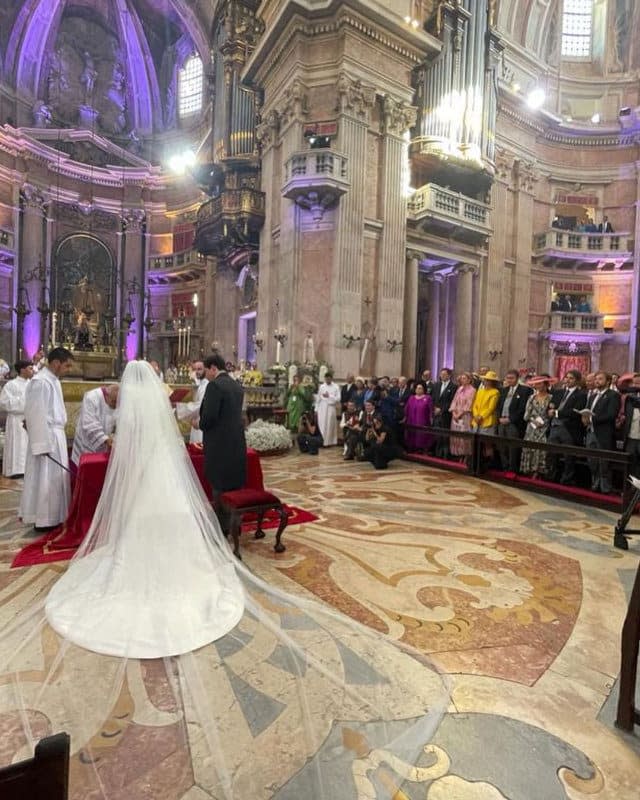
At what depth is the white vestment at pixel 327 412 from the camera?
12391 millimetres

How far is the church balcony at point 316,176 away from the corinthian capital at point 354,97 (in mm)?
1811

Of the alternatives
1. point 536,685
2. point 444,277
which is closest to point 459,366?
point 444,277

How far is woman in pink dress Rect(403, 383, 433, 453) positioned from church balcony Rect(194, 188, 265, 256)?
982cm

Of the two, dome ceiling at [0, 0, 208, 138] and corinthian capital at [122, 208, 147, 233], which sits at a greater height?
dome ceiling at [0, 0, 208, 138]

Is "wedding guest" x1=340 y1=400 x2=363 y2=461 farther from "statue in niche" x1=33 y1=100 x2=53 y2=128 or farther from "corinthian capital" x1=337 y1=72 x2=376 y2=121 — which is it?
"statue in niche" x1=33 y1=100 x2=53 y2=128

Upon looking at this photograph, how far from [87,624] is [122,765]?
1.19 m

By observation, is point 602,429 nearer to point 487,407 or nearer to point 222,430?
point 487,407

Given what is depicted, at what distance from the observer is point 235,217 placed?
55.3 ft

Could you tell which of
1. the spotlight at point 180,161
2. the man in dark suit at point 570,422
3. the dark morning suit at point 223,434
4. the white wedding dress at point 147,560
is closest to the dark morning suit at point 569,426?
the man in dark suit at point 570,422

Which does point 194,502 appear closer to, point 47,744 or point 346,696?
point 346,696

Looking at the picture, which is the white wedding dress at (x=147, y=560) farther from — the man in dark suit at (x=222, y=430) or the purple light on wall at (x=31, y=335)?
the purple light on wall at (x=31, y=335)

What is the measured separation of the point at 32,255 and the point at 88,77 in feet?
36.3

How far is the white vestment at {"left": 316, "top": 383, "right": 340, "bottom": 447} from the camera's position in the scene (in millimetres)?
12391

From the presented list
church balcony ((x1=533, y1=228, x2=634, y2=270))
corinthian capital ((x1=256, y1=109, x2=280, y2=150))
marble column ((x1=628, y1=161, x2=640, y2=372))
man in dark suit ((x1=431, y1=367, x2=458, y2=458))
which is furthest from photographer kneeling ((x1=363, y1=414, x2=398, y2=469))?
marble column ((x1=628, y1=161, x2=640, y2=372))
